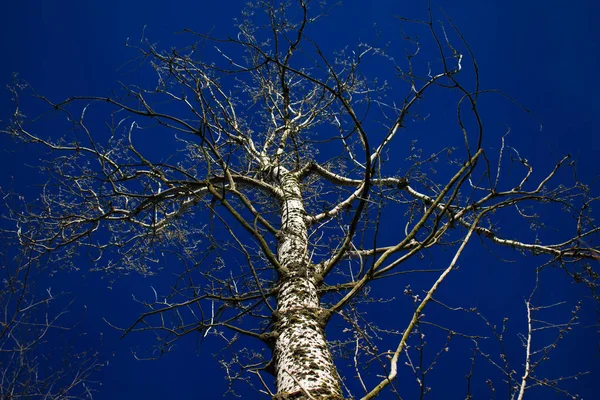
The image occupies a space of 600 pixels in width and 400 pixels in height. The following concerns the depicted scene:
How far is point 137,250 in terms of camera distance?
5.13 m

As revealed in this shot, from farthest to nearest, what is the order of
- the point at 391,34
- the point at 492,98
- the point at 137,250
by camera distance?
the point at 492,98
the point at 391,34
the point at 137,250

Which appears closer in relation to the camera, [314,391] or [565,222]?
[314,391]

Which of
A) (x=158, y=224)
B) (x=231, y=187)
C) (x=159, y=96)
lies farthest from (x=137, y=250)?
(x=231, y=187)

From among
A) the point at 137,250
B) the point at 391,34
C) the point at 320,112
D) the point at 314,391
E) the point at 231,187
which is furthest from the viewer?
the point at 391,34

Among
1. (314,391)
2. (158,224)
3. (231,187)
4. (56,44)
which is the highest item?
(56,44)

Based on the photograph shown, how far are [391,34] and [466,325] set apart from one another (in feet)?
34.3

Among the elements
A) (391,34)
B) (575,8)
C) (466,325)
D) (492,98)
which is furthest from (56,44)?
(575,8)

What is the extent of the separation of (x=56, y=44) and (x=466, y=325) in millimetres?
18289

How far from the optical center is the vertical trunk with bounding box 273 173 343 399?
6.72 ft

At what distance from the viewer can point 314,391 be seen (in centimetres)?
200

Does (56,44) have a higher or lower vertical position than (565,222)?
higher

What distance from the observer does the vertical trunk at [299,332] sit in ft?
6.72

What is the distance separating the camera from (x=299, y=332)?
232 cm

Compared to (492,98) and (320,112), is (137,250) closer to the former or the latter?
(320,112)
